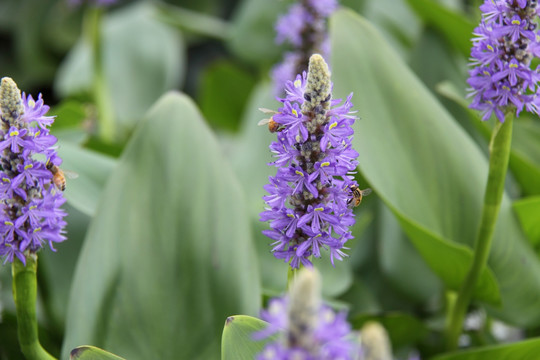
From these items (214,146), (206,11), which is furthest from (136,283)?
(206,11)

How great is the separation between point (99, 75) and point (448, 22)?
40.9 inches

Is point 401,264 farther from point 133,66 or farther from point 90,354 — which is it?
point 133,66

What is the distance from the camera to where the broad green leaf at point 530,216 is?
1.24 m

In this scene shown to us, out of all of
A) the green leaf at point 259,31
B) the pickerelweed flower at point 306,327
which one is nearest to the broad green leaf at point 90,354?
the pickerelweed flower at point 306,327

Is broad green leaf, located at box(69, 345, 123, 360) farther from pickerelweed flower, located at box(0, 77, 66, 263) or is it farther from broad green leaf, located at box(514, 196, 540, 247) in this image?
broad green leaf, located at box(514, 196, 540, 247)

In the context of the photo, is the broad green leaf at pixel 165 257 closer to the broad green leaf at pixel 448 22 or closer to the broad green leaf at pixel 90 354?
the broad green leaf at pixel 90 354

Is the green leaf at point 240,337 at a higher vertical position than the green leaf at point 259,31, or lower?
lower

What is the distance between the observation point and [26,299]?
2.98ft

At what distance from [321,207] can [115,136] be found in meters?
1.57

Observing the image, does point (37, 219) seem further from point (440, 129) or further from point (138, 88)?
point (138, 88)

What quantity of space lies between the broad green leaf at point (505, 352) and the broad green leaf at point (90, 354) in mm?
611

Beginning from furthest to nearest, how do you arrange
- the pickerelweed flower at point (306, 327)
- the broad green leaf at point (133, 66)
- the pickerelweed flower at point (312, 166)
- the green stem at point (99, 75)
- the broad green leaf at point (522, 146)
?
the broad green leaf at point (133, 66) → the green stem at point (99, 75) → the broad green leaf at point (522, 146) → the pickerelweed flower at point (312, 166) → the pickerelweed flower at point (306, 327)

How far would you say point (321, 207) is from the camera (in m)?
0.77

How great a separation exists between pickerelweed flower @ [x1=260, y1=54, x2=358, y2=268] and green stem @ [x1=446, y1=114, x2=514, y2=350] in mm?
301
